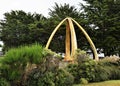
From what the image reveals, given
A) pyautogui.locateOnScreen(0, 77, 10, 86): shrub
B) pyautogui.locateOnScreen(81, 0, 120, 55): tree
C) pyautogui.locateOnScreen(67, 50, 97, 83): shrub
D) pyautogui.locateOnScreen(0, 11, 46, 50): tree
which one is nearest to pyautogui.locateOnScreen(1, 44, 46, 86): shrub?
pyautogui.locateOnScreen(0, 77, 10, 86): shrub

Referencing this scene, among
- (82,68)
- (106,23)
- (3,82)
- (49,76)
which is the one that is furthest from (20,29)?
(3,82)

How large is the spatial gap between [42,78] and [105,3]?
2084 centimetres

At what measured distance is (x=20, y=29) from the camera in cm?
3603

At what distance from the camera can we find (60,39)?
34.9 meters

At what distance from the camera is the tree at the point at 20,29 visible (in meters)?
34.8

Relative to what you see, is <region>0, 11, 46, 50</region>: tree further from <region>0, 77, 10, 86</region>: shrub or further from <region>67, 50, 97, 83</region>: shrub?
<region>0, 77, 10, 86</region>: shrub

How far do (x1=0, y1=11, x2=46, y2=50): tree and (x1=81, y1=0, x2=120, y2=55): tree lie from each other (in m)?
5.35

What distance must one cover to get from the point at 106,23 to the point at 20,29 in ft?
30.4

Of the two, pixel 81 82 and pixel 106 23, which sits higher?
pixel 106 23

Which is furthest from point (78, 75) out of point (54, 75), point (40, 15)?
point (40, 15)

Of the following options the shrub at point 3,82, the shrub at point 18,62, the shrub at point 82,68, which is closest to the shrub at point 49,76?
the shrub at point 18,62

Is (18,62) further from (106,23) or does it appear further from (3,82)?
(106,23)

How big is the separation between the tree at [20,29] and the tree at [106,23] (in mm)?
5346

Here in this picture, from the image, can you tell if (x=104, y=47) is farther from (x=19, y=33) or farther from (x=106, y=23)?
(x=19, y=33)
